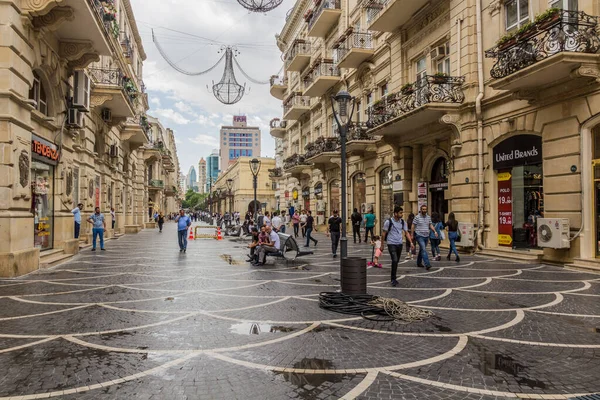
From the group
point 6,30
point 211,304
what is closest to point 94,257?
point 6,30

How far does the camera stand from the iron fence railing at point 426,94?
50.1ft

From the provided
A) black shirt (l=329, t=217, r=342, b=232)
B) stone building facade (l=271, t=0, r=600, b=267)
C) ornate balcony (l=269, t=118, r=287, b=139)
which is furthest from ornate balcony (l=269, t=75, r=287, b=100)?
black shirt (l=329, t=217, r=342, b=232)

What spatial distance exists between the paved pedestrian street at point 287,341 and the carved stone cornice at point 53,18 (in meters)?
6.73

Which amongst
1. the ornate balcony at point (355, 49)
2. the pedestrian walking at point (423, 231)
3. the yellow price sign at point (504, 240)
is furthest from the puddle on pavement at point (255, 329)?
the ornate balcony at point (355, 49)

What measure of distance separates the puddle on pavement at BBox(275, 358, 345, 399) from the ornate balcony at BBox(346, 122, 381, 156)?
1859cm

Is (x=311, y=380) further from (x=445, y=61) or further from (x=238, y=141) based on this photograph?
(x=238, y=141)

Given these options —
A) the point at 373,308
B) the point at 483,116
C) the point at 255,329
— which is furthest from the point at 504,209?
the point at 255,329

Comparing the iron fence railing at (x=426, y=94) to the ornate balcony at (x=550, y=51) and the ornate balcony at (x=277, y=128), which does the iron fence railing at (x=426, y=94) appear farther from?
the ornate balcony at (x=277, y=128)

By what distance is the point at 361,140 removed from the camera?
73.1 ft

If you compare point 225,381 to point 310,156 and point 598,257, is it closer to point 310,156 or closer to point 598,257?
point 598,257

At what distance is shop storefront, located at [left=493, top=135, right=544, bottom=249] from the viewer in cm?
1295

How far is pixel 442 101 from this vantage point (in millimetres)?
15203

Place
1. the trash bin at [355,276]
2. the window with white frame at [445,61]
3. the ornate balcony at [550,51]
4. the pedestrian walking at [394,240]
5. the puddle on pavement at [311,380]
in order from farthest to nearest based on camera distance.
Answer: the window with white frame at [445,61] → the ornate balcony at [550,51] → the pedestrian walking at [394,240] → the trash bin at [355,276] → the puddle on pavement at [311,380]

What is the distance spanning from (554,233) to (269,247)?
8109mm
